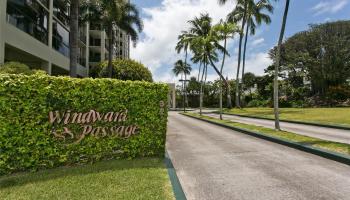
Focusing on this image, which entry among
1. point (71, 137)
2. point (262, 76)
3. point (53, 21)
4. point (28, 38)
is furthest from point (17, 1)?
point (262, 76)

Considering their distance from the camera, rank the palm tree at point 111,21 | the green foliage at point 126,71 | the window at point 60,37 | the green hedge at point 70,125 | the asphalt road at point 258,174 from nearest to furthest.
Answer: the asphalt road at point 258,174
the green hedge at point 70,125
the window at point 60,37
the palm tree at point 111,21
the green foliage at point 126,71

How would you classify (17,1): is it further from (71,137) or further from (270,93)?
(270,93)

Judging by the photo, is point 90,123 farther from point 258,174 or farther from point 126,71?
point 126,71

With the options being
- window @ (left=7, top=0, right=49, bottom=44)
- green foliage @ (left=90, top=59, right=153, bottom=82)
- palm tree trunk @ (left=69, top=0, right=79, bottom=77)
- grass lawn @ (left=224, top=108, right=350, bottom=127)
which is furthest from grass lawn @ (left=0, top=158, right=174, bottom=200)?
green foliage @ (left=90, top=59, right=153, bottom=82)

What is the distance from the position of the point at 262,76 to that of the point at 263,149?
6441 cm

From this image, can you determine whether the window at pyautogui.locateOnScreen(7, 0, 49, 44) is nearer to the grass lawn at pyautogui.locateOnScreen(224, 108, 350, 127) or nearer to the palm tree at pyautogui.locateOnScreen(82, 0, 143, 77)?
the palm tree at pyautogui.locateOnScreen(82, 0, 143, 77)

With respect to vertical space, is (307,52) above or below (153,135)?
above

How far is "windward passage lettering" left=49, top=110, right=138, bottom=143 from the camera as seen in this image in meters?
7.27

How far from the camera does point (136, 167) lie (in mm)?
7098

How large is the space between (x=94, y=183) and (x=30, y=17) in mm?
22597

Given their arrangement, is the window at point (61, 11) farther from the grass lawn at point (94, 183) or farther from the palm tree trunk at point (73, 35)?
the grass lawn at point (94, 183)

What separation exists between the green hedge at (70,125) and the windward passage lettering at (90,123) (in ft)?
0.12

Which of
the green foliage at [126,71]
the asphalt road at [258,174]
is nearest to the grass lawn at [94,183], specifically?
the asphalt road at [258,174]

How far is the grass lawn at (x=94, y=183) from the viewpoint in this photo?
17.1 feet
